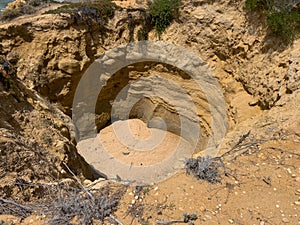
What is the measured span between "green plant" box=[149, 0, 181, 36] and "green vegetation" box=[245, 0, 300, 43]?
8.55ft

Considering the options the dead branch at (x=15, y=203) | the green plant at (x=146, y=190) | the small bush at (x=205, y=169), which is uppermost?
the small bush at (x=205, y=169)

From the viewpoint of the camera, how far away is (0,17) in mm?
7996

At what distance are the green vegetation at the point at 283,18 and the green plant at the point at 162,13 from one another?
2.61 metres

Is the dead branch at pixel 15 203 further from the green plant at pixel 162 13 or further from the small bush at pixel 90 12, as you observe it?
the green plant at pixel 162 13

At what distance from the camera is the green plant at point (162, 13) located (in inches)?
313

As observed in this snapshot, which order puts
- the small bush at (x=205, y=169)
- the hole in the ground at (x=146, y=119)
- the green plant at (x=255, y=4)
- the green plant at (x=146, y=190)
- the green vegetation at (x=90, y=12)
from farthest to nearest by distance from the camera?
the hole in the ground at (x=146, y=119)
the green vegetation at (x=90, y=12)
the green plant at (x=255, y=4)
the small bush at (x=205, y=169)
the green plant at (x=146, y=190)

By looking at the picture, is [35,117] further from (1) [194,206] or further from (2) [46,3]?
(2) [46,3]

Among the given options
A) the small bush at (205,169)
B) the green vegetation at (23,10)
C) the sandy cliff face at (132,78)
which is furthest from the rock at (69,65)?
the small bush at (205,169)

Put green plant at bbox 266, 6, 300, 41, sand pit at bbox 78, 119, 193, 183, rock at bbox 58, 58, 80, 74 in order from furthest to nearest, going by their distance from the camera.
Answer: sand pit at bbox 78, 119, 193, 183 < rock at bbox 58, 58, 80, 74 < green plant at bbox 266, 6, 300, 41

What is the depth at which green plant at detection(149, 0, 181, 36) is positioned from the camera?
26.1 ft

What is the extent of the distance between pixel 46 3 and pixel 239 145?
27.4ft

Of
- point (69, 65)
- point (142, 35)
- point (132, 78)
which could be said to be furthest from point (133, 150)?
point (142, 35)

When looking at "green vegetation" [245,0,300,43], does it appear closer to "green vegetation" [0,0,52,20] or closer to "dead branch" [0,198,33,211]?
"dead branch" [0,198,33,211]

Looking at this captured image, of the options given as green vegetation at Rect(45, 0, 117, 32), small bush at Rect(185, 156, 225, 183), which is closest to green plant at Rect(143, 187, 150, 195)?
small bush at Rect(185, 156, 225, 183)
